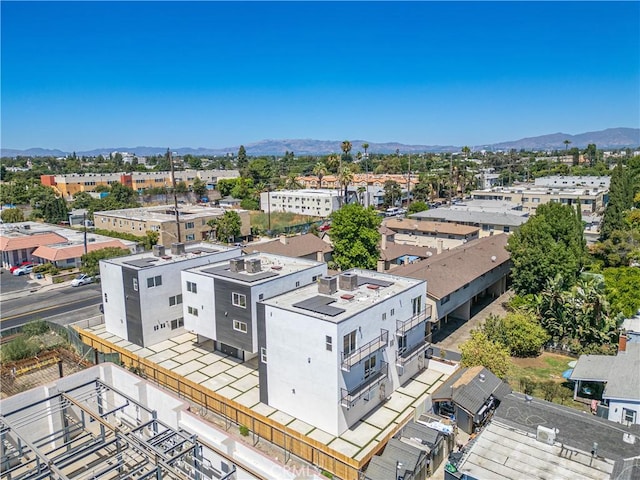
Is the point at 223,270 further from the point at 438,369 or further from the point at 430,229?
the point at 430,229

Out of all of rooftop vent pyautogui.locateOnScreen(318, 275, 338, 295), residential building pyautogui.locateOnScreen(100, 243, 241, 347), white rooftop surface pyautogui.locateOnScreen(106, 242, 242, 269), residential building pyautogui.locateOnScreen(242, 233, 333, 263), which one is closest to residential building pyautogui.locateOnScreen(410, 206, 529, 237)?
residential building pyautogui.locateOnScreen(242, 233, 333, 263)

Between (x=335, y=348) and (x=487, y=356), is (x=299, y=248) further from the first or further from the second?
(x=335, y=348)

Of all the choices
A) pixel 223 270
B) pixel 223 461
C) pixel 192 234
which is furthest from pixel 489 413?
pixel 192 234

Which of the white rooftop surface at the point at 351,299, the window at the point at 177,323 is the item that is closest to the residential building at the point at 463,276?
the white rooftop surface at the point at 351,299

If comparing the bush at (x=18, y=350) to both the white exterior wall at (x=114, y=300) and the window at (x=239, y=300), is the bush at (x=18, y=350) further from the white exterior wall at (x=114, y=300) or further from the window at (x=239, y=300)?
the window at (x=239, y=300)

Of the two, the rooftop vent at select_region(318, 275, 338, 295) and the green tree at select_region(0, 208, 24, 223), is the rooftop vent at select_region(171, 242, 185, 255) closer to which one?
the rooftop vent at select_region(318, 275, 338, 295)

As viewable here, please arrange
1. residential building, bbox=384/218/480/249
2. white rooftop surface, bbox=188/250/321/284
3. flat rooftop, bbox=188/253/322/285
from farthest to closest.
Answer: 1. residential building, bbox=384/218/480/249
2. white rooftop surface, bbox=188/250/321/284
3. flat rooftop, bbox=188/253/322/285
